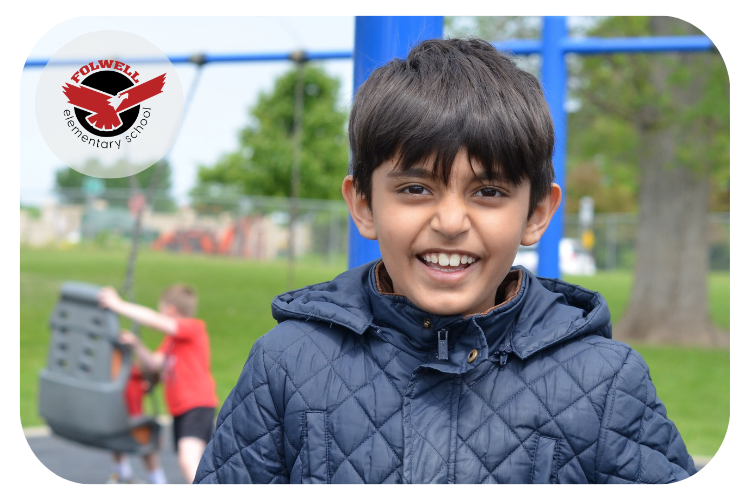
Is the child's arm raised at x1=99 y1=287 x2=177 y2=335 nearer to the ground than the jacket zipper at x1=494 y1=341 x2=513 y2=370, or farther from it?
nearer to the ground

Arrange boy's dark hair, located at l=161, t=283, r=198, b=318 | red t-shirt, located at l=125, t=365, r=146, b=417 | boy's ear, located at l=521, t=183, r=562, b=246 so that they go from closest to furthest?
boy's ear, located at l=521, t=183, r=562, b=246
red t-shirt, located at l=125, t=365, r=146, b=417
boy's dark hair, located at l=161, t=283, r=198, b=318

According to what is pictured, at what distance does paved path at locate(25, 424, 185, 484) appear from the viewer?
4191mm

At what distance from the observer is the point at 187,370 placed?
12.4 feet

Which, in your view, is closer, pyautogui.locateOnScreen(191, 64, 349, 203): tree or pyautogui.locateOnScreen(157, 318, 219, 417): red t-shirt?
pyautogui.locateOnScreen(157, 318, 219, 417): red t-shirt

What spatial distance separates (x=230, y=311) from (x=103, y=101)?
9809 mm

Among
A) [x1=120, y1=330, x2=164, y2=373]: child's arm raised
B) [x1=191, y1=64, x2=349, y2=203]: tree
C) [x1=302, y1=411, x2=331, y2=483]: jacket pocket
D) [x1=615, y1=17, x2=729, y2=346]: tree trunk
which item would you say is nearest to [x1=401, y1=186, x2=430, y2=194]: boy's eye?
[x1=302, y1=411, x2=331, y2=483]: jacket pocket

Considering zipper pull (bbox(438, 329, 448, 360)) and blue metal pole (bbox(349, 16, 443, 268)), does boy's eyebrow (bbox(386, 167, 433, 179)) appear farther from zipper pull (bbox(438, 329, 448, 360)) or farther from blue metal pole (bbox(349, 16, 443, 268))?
blue metal pole (bbox(349, 16, 443, 268))

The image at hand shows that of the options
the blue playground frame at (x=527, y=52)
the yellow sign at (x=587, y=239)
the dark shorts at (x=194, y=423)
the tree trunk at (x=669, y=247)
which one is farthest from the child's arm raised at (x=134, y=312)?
the yellow sign at (x=587, y=239)

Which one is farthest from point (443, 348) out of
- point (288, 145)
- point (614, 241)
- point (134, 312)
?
point (614, 241)

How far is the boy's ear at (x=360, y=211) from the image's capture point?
122 centimetres

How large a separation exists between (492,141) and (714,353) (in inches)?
343

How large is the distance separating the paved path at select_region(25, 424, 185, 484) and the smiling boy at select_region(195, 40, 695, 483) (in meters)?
3.18

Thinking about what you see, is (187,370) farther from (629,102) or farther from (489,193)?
(629,102)

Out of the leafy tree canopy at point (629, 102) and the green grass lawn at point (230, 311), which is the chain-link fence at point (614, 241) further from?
the leafy tree canopy at point (629, 102)
